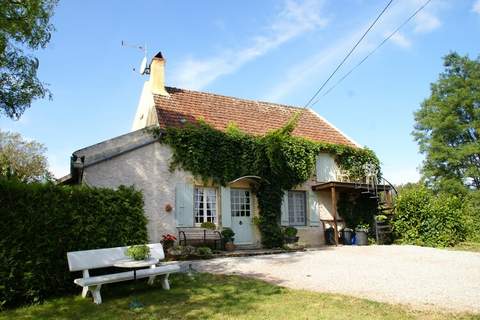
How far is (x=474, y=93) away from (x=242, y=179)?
26.1 m

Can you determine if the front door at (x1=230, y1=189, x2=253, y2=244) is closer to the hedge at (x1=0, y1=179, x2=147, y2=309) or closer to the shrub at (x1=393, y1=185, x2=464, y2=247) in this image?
the shrub at (x1=393, y1=185, x2=464, y2=247)

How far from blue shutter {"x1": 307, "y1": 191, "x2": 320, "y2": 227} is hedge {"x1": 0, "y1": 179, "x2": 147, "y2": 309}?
9.69 metres

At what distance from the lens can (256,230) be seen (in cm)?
1484

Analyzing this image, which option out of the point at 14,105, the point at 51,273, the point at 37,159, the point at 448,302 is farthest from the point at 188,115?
the point at 37,159

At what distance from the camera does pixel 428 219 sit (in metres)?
14.9

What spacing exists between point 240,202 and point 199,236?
2447mm

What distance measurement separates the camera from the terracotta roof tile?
15312 mm

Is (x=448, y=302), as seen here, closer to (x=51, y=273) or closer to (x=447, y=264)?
(x=447, y=264)

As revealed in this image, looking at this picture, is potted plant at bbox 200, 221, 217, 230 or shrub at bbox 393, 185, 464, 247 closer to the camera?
potted plant at bbox 200, 221, 217, 230

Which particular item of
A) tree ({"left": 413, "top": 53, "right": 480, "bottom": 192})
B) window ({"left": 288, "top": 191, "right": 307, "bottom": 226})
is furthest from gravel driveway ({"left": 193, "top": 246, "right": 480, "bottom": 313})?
tree ({"left": 413, "top": 53, "right": 480, "bottom": 192})

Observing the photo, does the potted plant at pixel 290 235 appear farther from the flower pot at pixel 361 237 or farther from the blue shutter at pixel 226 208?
the flower pot at pixel 361 237

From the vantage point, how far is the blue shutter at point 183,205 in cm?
1337

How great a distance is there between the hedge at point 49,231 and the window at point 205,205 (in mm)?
6145

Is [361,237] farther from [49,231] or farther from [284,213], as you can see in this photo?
[49,231]
